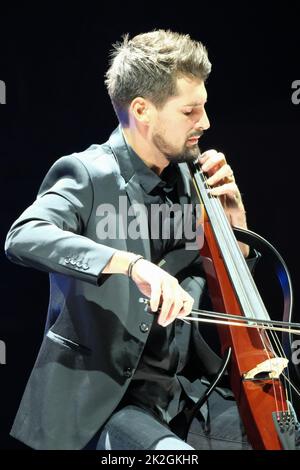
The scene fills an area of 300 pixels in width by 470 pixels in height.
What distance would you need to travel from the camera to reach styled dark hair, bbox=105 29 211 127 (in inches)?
62.6

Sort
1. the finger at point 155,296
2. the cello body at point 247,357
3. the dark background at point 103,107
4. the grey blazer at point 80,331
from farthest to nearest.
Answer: the dark background at point 103,107
the grey blazer at point 80,331
the cello body at point 247,357
the finger at point 155,296

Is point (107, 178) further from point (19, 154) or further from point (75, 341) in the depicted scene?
point (19, 154)

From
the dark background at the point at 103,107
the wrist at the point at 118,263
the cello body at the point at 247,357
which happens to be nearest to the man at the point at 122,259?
the wrist at the point at 118,263

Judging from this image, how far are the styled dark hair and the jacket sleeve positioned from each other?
23cm

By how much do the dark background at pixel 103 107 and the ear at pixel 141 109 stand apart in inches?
23.7

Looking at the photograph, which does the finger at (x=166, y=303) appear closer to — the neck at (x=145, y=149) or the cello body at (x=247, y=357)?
the cello body at (x=247, y=357)

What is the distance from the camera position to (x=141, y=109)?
162 centimetres

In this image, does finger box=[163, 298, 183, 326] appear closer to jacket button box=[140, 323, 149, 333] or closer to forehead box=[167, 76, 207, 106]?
jacket button box=[140, 323, 149, 333]

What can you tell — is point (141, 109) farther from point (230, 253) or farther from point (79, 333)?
point (79, 333)

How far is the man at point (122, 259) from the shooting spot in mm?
1381

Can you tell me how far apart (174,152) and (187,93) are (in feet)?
0.45

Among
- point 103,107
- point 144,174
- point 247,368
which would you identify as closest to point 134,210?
point 144,174

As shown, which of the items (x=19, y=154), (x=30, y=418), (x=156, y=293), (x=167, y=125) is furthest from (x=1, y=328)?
(x=156, y=293)

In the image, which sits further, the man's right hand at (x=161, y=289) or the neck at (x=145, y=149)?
the neck at (x=145, y=149)
